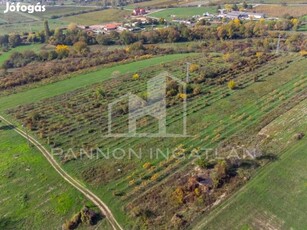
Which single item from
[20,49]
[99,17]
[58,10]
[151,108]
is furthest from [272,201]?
[58,10]

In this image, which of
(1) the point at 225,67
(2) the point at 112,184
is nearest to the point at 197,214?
(2) the point at 112,184

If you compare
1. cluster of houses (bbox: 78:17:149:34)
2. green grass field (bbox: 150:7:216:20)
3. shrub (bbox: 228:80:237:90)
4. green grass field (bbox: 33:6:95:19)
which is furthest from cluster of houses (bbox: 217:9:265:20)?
green grass field (bbox: 33:6:95:19)

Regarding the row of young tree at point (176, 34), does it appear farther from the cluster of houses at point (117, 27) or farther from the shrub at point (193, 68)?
the shrub at point (193, 68)

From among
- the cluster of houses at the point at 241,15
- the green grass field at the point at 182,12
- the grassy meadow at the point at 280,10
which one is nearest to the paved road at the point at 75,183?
the cluster of houses at the point at 241,15

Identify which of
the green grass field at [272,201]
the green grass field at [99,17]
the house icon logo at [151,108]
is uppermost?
the green grass field at [99,17]

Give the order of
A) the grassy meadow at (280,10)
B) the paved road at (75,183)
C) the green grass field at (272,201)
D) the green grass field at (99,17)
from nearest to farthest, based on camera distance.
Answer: the green grass field at (272,201)
the paved road at (75,183)
the grassy meadow at (280,10)
the green grass field at (99,17)

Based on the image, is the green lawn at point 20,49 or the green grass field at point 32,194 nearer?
the green grass field at point 32,194

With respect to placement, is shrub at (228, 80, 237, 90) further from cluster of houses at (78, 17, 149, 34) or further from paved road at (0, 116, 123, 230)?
cluster of houses at (78, 17, 149, 34)
